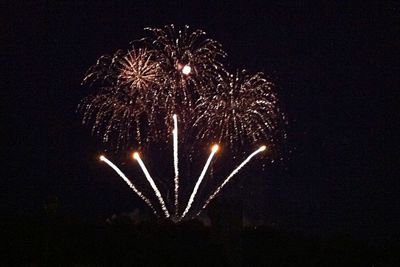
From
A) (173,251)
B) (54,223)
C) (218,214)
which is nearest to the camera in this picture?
(218,214)

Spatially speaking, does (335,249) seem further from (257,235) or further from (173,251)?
(173,251)

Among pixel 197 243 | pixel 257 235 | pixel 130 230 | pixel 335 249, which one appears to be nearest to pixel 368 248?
pixel 335 249

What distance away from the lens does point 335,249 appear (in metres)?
20.6

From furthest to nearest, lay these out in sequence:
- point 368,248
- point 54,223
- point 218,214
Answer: point 368,248, point 54,223, point 218,214

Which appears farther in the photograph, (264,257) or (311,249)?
(311,249)

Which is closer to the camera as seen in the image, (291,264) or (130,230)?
(291,264)

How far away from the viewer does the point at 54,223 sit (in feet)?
65.7

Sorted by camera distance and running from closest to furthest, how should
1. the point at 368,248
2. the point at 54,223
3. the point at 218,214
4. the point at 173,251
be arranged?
the point at 218,214
the point at 173,251
the point at 54,223
the point at 368,248

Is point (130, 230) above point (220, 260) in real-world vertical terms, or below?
above

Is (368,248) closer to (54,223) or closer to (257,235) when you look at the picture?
(257,235)

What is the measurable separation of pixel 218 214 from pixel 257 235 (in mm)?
6533

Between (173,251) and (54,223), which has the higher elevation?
(54,223)

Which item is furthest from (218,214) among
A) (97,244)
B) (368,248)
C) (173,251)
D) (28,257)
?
(368,248)

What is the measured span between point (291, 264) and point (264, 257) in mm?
801
